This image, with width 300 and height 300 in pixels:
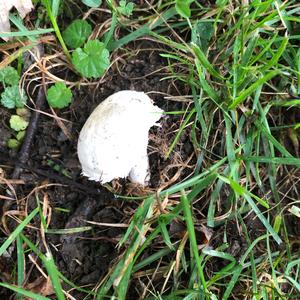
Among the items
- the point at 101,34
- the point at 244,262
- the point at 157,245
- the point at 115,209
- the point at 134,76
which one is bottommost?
the point at 244,262

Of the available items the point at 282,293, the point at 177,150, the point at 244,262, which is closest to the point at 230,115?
the point at 177,150

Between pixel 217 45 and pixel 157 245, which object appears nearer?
pixel 157 245

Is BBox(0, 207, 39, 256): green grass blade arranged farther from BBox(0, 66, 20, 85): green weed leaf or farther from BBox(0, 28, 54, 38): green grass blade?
BBox(0, 28, 54, 38): green grass blade

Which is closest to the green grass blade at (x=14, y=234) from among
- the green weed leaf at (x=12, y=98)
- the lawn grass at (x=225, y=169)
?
the lawn grass at (x=225, y=169)

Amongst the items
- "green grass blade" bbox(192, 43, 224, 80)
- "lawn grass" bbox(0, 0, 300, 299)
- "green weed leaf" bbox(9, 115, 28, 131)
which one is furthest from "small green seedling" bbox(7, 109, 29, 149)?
"green grass blade" bbox(192, 43, 224, 80)

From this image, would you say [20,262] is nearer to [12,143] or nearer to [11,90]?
[12,143]

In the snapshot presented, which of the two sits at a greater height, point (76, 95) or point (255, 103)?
point (76, 95)

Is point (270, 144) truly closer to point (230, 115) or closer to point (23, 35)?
point (230, 115)
